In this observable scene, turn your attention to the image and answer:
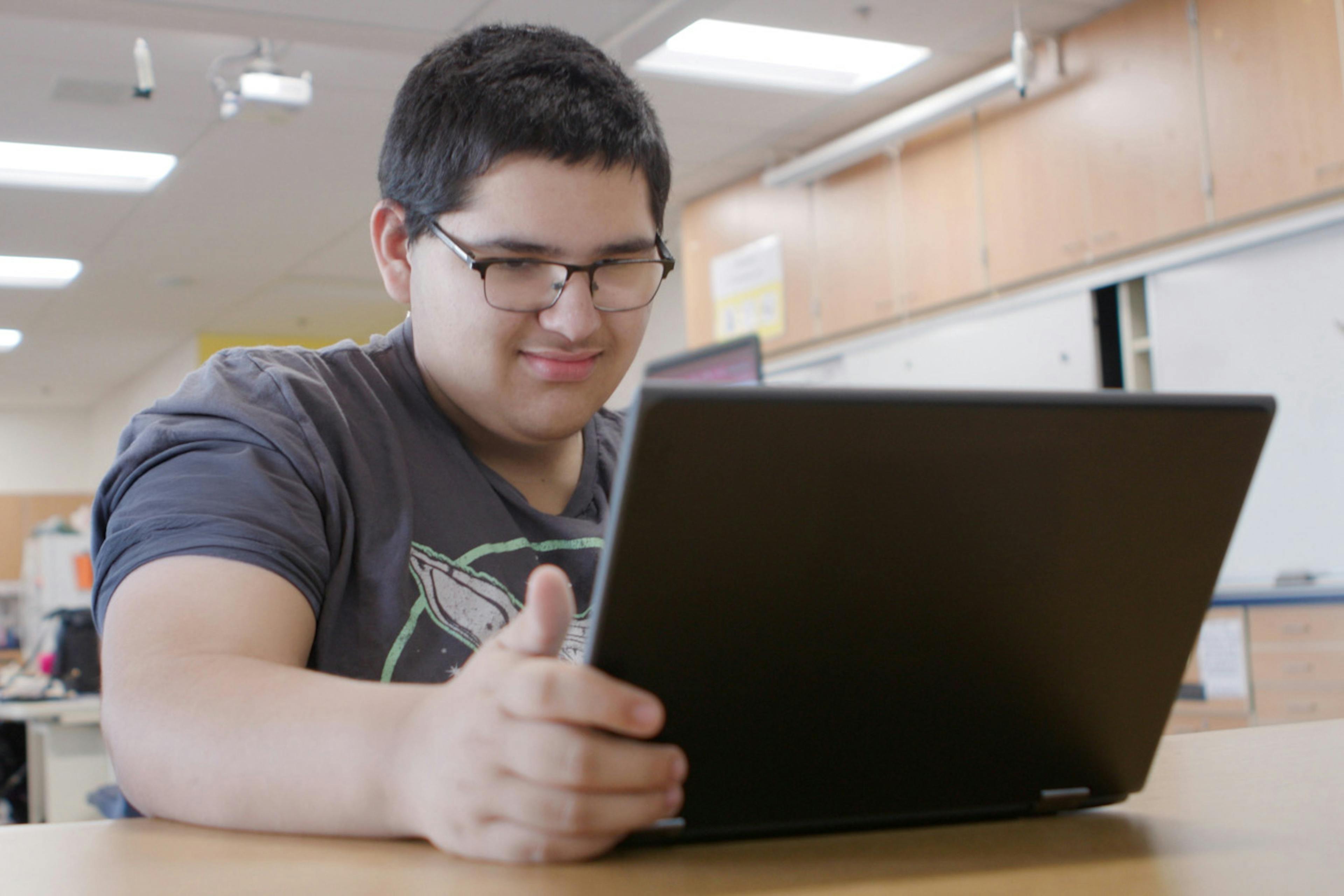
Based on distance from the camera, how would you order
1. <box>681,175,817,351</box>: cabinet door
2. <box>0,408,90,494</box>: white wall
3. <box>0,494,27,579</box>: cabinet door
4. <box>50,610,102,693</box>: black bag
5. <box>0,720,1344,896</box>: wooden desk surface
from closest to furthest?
<box>0,720,1344,896</box>: wooden desk surface, <box>50,610,102,693</box>: black bag, <box>681,175,817,351</box>: cabinet door, <box>0,494,27,579</box>: cabinet door, <box>0,408,90,494</box>: white wall

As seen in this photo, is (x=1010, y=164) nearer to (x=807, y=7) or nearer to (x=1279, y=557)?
(x=807, y=7)

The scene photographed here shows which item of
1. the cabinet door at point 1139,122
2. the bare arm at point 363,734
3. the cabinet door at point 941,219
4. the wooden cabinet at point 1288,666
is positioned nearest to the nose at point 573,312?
the bare arm at point 363,734

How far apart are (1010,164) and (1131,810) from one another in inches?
159

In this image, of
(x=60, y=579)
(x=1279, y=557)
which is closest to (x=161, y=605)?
(x=1279, y=557)

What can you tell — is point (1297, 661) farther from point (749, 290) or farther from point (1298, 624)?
point (749, 290)

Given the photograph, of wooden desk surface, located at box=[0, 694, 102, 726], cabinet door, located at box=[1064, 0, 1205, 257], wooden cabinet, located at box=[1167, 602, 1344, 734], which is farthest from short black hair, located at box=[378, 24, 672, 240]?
wooden desk surface, located at box=[0, 694, 102, 726]

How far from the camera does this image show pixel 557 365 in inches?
41.9

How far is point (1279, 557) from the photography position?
3770 millimetres

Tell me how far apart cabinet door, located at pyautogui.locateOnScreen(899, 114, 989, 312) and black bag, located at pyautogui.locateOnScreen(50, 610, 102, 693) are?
3.33 m

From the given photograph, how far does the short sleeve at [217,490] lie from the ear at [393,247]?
22 cm

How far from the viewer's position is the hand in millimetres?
520

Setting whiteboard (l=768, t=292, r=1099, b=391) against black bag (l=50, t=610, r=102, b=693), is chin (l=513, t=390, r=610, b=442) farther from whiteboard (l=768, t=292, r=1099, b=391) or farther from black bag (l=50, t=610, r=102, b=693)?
black bag (l=50, t=610, r=102, b=693)

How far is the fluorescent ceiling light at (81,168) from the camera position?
487 centimetres

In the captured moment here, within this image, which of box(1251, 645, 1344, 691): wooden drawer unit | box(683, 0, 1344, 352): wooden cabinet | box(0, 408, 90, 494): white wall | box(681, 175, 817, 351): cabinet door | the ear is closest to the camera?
the ear
